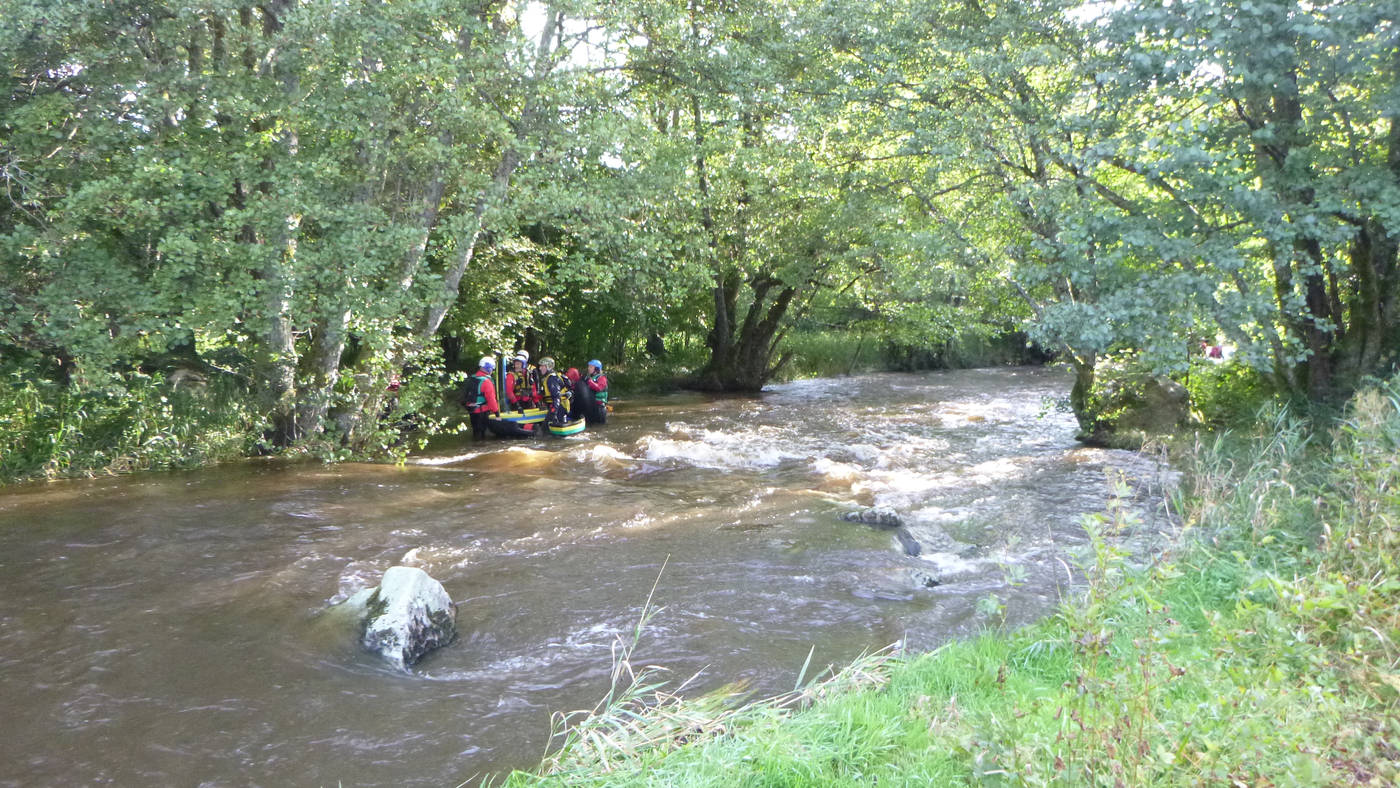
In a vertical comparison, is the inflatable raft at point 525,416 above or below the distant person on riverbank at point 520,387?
below

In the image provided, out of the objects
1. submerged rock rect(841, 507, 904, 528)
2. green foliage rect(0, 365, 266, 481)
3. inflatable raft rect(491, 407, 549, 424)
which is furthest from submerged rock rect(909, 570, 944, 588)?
inflatable raft rect(491, 407, 549, 424)

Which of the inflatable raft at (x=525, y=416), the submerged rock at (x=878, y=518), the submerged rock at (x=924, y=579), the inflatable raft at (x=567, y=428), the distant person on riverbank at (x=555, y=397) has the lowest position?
the submerged rock at (x=924, y=579)

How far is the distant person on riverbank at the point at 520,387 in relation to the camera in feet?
51.8

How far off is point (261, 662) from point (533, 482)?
5.84 metres

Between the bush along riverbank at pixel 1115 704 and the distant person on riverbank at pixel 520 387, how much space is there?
1100 cm

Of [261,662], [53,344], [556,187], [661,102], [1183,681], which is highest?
[661,102]

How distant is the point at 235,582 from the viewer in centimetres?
682

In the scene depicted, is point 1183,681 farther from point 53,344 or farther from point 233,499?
point 53,344

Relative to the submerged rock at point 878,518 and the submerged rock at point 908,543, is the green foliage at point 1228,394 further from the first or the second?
the submerged rock at point 908,543

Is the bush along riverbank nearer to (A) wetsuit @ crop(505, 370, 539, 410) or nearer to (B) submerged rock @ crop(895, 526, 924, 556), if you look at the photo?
(B) submerged rock @ crop(895, 526, 924, 556)

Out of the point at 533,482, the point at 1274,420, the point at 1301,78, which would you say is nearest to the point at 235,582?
the point at 533,482

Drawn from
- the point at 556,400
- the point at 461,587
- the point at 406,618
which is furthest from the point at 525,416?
the point at 406,618

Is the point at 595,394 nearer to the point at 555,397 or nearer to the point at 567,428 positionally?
the point at 555,397

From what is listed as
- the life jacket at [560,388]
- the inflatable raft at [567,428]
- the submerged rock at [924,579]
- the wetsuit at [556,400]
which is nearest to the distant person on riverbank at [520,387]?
the life jacket at [560,388]
